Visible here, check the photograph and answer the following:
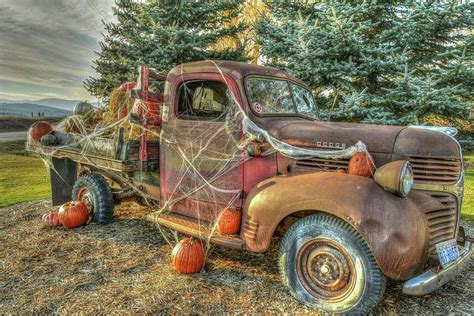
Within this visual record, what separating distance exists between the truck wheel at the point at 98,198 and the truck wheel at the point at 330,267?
3191 millimetres

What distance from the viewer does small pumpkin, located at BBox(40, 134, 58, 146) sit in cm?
586

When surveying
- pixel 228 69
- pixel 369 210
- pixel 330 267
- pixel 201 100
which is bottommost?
pixel 330 267

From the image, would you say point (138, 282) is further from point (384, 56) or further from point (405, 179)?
point (384, 56)

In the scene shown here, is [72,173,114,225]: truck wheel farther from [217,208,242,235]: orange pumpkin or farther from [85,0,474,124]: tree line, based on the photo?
[85,0,474,124]: tree line

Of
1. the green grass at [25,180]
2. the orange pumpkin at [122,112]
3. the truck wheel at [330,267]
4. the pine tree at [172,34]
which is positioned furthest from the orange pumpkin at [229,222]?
the pine tree at [172,34]

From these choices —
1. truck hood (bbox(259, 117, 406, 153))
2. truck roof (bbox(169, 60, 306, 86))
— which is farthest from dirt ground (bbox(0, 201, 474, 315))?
truck roof (bbox(169, 60, 306, 86))

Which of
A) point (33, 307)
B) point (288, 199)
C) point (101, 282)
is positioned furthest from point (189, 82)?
point (33, 307)

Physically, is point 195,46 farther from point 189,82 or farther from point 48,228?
point 48,228

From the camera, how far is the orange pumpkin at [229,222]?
3.66 metres

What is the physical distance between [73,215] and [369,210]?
4.18 metres

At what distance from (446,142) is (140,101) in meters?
3.55

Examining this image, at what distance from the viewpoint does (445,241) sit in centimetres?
300

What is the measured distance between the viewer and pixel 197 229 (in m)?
3.93

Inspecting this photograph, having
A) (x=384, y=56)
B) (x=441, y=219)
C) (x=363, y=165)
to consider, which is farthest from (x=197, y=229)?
(x=384, y=56)
